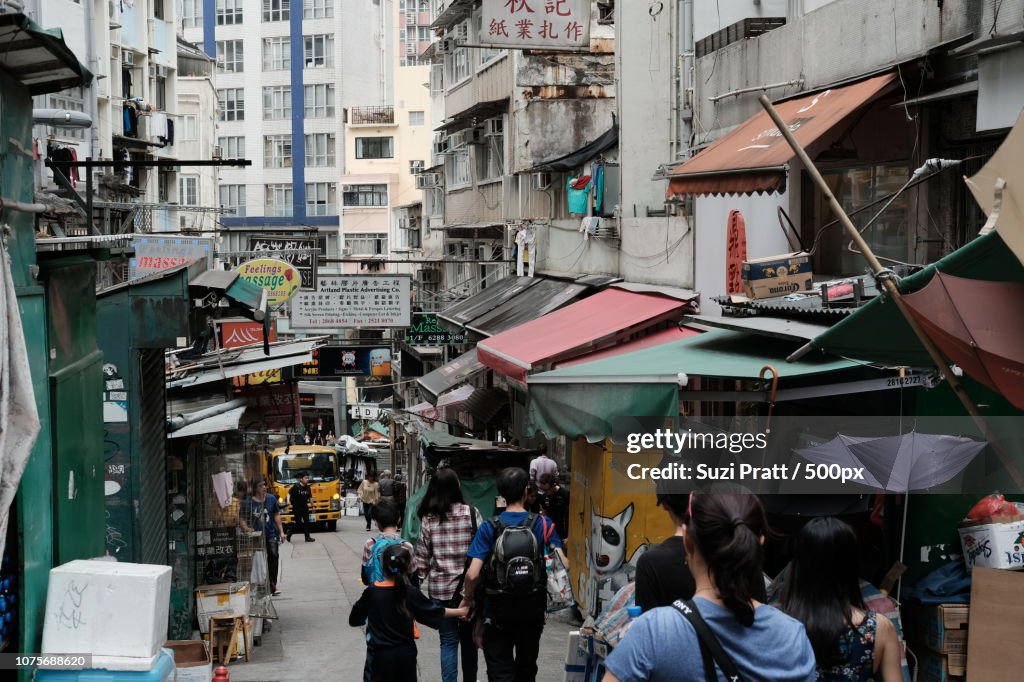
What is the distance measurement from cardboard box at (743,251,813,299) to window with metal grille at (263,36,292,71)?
211ft

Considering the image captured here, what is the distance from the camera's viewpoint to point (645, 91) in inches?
765

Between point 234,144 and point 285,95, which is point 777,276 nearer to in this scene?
point 285,95

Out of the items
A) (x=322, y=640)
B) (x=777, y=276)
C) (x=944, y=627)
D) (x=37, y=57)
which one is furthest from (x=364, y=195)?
(x=944, y=627)

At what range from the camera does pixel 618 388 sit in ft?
27.9

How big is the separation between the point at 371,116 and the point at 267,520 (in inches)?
2004

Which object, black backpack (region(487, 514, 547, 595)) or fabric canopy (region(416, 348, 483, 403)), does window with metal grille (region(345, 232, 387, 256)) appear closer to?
fabric canopy (region(416, 348, 483, 403))

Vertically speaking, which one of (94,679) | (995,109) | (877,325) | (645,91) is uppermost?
(645,91)

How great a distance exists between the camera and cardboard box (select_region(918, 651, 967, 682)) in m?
6.86

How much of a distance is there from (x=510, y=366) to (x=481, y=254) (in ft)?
75.9

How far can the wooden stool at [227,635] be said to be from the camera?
1241 centimetres

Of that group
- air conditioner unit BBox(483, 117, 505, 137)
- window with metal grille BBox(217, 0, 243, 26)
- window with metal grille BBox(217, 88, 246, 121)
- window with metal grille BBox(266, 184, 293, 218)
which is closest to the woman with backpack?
air conditioner unit BBox(483, 117, 505, 137)

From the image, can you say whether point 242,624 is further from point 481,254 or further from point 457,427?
point 481,254

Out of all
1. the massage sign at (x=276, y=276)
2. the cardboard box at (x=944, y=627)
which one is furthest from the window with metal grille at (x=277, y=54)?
the cardboard box at (x=944, y=627)

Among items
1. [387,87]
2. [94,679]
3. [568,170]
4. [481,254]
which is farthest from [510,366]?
[387,87]
